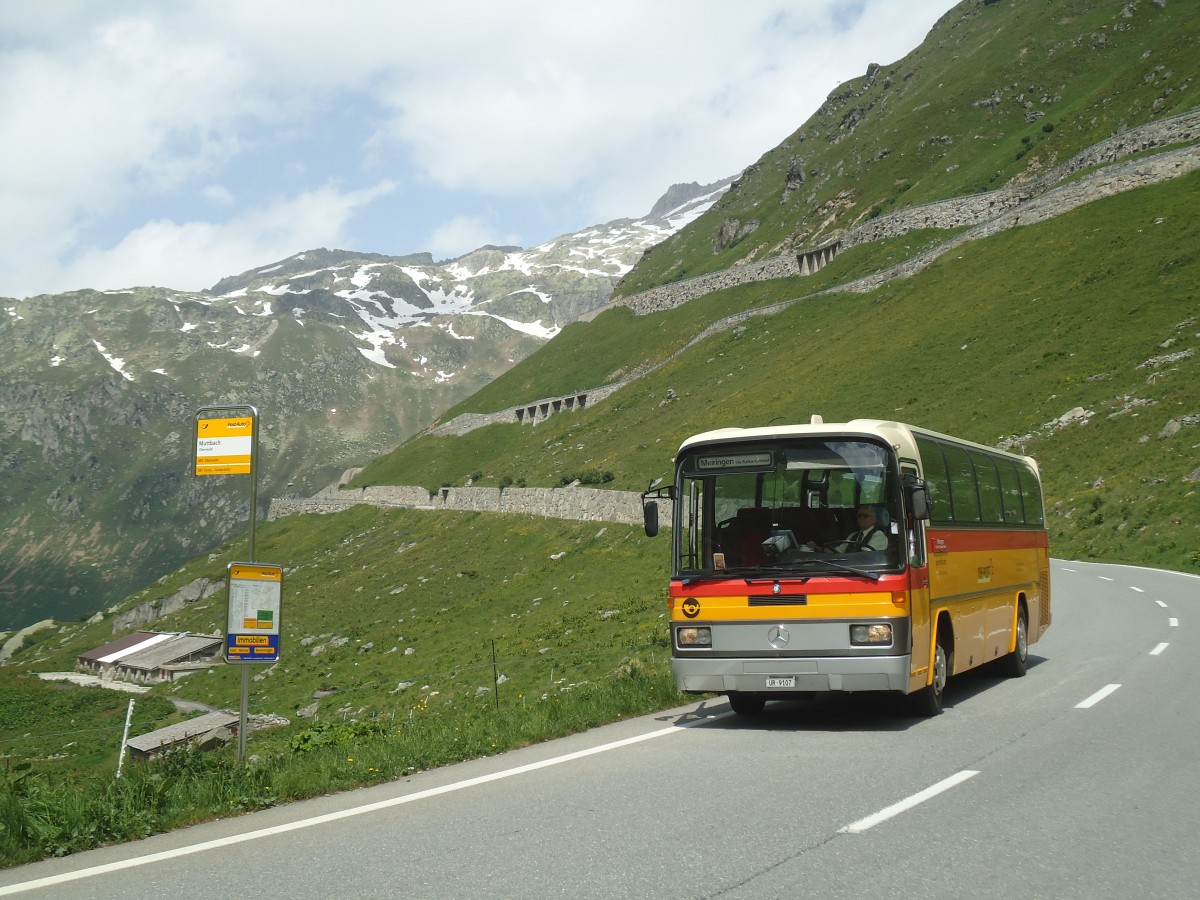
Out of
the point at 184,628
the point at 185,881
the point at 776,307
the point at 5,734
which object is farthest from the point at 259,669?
the point at 776,307

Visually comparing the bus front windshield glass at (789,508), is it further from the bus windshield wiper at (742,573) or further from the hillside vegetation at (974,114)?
the hillside vegetation at (974,114)

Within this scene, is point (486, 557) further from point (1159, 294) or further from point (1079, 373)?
point (1159, 294)

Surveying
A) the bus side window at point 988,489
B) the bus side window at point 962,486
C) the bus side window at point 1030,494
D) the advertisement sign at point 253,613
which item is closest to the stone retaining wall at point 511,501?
the bus side window at point 1030,494

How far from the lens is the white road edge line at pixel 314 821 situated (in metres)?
7.60

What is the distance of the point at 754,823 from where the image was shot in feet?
27.2

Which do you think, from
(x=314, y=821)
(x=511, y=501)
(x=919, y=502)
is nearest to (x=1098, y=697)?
(x=919, y=502)

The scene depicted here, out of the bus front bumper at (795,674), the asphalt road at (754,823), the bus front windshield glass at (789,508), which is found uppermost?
the bus front windshield glass at (789,508)

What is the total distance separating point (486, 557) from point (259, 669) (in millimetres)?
14724

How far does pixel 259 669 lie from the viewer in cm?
4706

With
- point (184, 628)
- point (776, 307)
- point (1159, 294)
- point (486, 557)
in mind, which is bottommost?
point (184, 628)

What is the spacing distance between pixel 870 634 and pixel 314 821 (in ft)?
22.2

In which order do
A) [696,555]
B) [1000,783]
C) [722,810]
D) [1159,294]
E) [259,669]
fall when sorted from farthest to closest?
[1159,294] < [259,669] < [696,555] < [1000,783] < [722,810]

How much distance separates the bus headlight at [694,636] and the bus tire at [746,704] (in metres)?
1.67

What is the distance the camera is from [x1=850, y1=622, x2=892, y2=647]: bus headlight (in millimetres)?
12328
